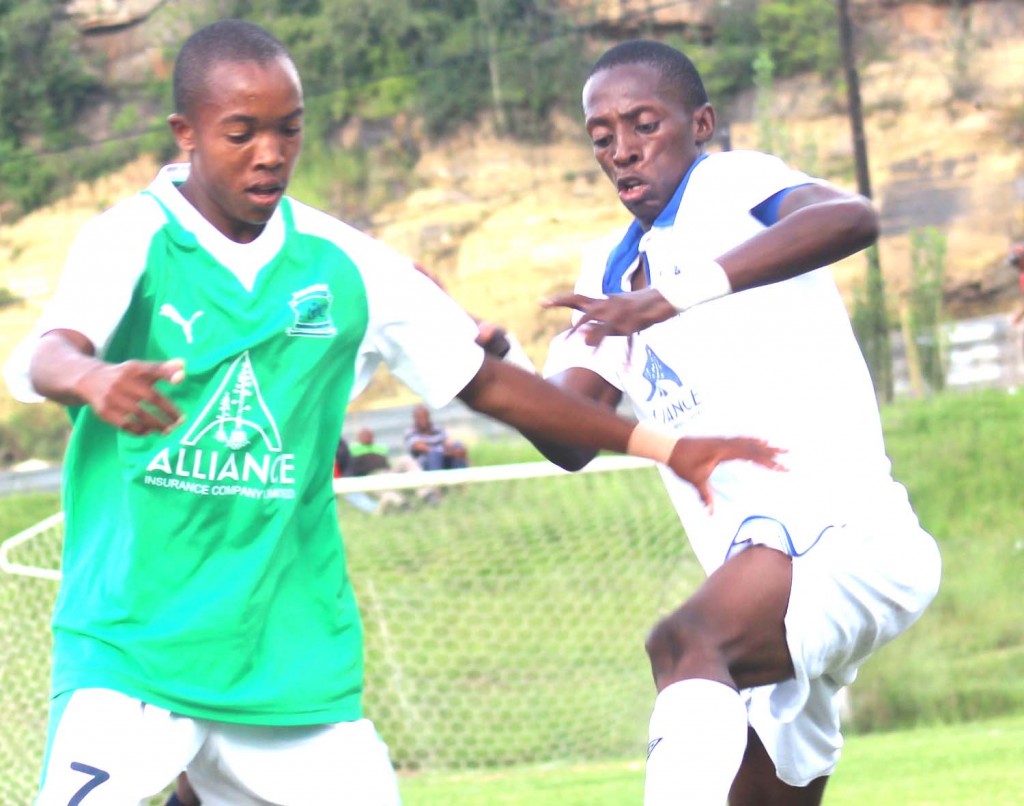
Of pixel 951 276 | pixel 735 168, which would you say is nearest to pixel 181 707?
pixel 735 168

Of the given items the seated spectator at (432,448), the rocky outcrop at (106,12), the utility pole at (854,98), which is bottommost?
the seated spectator at (432,448)

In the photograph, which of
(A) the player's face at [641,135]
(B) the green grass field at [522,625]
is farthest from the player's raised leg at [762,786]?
(B) the green grass field at [522,625]

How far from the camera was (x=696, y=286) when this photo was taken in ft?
13.2

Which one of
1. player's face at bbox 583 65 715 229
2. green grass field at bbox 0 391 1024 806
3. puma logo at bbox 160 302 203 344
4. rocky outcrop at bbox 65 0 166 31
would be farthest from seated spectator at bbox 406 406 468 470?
rocky outcrop at bbox 65 0 166 31

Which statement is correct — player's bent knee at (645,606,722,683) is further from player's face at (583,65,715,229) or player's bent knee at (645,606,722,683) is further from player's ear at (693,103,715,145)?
player's ear at (693,103,715,145)

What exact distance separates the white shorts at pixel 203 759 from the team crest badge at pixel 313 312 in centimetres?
83

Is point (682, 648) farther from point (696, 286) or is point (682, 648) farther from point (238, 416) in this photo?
point (238, 416)

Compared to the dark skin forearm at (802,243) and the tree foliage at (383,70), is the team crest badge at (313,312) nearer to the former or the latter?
the dark skin forearm at (802,243)

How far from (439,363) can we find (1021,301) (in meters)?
33.0

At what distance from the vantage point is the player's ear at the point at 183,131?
375cm

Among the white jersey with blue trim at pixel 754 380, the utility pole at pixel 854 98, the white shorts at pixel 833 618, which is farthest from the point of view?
the utility pole at pixel 854 98

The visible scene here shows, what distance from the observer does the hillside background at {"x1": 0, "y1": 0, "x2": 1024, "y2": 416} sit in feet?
116

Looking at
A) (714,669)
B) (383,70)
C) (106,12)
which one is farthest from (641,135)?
(106,12)

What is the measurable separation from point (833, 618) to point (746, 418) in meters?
0.53
